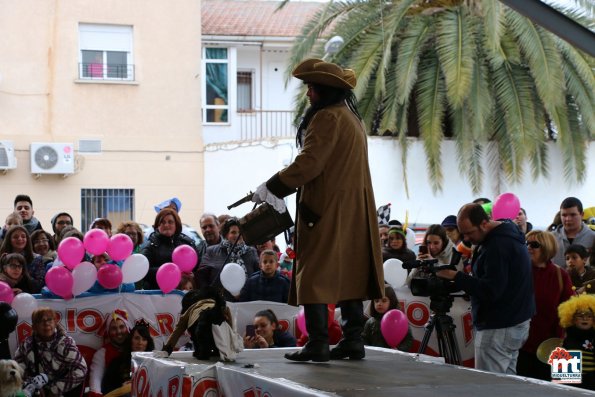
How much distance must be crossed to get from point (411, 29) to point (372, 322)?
866cm

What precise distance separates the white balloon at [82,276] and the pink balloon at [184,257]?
79cm

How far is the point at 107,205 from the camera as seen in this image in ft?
68.4

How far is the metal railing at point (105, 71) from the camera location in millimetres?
20484

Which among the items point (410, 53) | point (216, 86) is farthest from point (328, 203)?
point (216, 86)

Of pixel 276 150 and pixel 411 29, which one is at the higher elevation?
pixel 411 29

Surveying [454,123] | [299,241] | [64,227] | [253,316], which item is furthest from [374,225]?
[454,123]

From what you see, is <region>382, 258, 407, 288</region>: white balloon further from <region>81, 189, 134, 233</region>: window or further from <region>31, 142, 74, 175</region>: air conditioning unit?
<region>81, 189, 134, 233</region>: window

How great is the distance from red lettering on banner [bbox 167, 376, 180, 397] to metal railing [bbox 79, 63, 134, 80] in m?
14.9

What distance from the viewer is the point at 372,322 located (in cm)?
873

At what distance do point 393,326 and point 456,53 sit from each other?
808cm

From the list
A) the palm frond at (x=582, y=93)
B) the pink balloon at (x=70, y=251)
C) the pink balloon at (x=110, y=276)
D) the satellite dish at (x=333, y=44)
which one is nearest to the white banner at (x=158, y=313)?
the pink balloon at (x=110, y=276)

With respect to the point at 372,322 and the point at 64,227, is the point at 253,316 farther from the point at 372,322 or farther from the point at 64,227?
the point at 64,227

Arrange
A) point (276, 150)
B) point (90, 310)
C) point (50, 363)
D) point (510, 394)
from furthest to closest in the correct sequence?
point (276, 150) → point (90, 310) → point (50, 363) → point (510, 394)

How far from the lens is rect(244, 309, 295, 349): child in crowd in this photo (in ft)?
28.2
